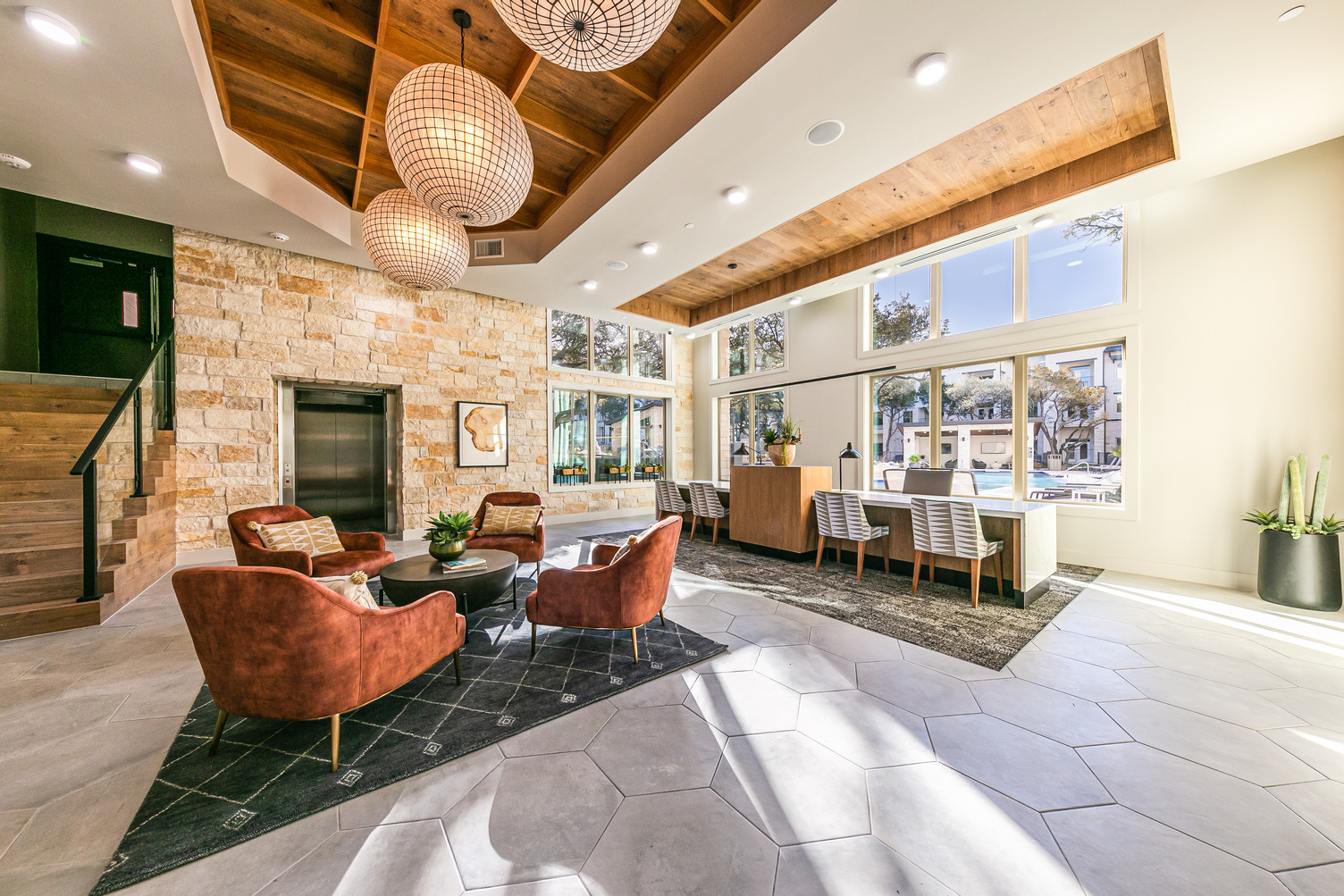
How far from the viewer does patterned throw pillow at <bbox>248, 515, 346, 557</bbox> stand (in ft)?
12.2

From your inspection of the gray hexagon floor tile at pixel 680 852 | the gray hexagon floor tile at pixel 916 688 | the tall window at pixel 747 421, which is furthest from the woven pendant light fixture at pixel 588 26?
the tall window at pixel 747 421

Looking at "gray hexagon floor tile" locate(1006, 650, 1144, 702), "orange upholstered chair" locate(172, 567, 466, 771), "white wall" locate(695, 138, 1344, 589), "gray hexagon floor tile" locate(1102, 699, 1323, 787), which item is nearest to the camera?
"orange upholstered chair" locate(172, 567, 466, 771)

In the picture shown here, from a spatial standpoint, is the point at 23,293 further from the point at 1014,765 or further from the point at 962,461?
the point at 962,461

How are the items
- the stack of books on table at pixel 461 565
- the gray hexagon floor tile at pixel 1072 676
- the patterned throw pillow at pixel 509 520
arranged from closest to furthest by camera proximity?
the gray hexagon floor tile at pixel 1072 676 → the stack of books on table at pixel 461 565 → the patterned throw pillow at pixel 509 520

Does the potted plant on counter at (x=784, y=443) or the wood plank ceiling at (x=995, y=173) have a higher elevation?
the wood plank ceiling at (x=995, y=173)

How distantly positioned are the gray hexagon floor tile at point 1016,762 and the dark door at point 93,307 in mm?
8233

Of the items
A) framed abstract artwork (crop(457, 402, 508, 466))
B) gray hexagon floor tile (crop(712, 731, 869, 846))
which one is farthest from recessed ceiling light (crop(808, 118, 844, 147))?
framed abstract artwork (crop(457, 402, 508, 466))

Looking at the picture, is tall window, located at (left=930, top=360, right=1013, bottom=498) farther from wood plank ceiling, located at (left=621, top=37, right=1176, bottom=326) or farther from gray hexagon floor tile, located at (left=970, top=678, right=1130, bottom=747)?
gray hexagon floor tile, located at (left=970, top=678, right=1130, bottom=747)

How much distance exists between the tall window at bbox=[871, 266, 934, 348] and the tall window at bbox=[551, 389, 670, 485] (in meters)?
4.52

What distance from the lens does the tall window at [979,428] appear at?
5.81 m

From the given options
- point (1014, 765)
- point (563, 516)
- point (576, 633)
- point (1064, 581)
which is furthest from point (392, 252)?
point (1064, 581)

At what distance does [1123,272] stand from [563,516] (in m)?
8.22

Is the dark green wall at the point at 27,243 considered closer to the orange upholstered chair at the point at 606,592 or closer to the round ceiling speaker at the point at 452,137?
the round ceiling speaker at the point at 452,137

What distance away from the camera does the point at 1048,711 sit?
7.59ft
